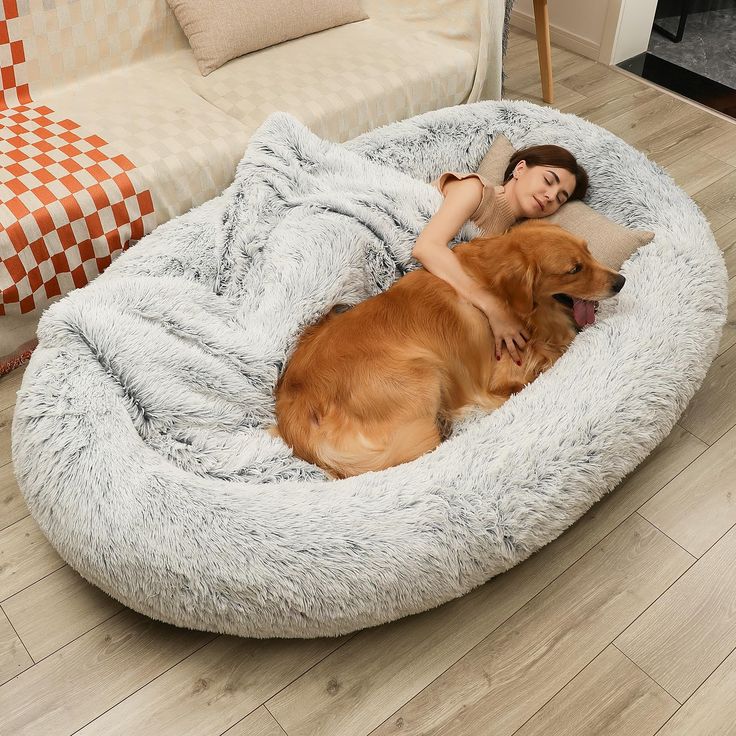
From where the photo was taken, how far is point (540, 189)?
84.0 inches

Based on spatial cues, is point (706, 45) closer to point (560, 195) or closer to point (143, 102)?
point (560, 195)

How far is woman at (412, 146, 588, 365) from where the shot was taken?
1.98m

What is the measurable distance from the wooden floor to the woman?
0.57m

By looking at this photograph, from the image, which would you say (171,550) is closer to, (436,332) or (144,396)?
(144,396)

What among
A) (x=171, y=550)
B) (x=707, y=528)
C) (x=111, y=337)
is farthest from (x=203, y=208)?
(x=707, y=528)

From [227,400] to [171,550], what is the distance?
44cm

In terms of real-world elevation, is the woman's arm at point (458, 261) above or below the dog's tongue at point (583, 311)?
above

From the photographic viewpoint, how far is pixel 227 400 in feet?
5.78

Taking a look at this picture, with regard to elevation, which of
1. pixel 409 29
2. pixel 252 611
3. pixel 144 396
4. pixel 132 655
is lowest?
pixel 132 655

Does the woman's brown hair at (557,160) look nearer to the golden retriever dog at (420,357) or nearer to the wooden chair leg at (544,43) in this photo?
the golden retriever dog at (420,357)

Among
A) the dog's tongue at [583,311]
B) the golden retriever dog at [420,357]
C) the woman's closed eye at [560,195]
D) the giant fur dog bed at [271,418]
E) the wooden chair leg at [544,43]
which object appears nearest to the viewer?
the giant fur dog bed at [271,418]

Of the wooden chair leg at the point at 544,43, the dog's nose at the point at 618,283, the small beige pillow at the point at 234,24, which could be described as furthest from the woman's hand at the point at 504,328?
the wooden chair leg at the point at 544,43

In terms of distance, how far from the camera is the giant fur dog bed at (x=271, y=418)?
4.67 feet

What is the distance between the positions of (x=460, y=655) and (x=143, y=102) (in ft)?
6.27
